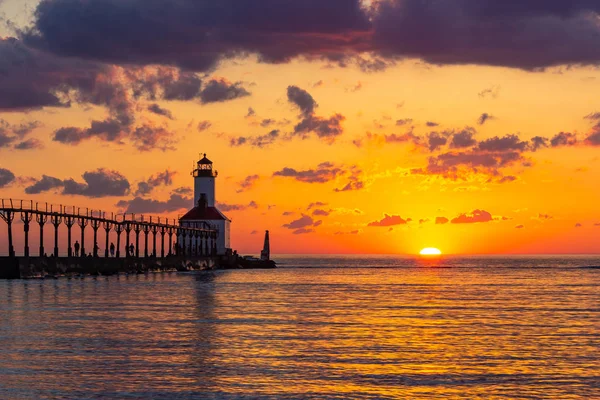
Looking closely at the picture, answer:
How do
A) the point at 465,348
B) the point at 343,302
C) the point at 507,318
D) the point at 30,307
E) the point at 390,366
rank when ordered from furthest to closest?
the point at 343,302 → the point at 30,307 → the point at 507,318 → the point at 465,348 → the point at 390,366

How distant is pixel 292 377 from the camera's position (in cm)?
2625

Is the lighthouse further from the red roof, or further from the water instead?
the water

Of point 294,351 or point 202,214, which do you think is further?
point 202,214

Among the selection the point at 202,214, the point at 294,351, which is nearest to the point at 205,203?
the point at 202,214

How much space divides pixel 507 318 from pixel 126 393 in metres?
28.7

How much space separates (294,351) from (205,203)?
128 metres

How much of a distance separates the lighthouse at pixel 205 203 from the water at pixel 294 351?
9880 cm

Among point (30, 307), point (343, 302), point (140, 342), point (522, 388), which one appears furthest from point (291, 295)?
point (522, 388)

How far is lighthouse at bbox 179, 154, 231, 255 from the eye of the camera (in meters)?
157

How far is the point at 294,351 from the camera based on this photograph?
32094mm

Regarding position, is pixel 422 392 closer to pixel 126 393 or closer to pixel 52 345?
pixel 126 393

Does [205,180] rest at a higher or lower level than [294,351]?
higher

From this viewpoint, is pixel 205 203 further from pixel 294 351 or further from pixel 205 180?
pixel 294 351

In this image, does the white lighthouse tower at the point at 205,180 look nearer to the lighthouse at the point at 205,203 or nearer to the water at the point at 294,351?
the lighthouse at the point at 205,203
